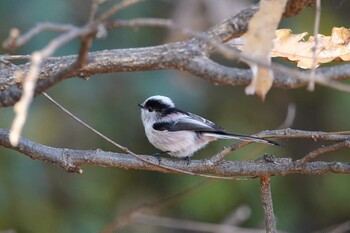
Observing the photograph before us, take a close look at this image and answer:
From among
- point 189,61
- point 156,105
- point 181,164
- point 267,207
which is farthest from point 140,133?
point 189,61

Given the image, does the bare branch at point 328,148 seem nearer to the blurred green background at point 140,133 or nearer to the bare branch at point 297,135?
the bare branch at point 297,135

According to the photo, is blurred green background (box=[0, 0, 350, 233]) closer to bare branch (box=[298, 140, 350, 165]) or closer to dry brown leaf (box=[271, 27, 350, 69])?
dry brown leaf (box=[271, 27, 350, 69])

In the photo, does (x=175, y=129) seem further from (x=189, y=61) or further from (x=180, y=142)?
(x=189, y=61)

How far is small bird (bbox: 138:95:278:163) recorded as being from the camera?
9.68 ft

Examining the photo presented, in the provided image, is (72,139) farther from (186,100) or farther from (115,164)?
(115,164)

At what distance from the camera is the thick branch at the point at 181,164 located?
1.93 metres

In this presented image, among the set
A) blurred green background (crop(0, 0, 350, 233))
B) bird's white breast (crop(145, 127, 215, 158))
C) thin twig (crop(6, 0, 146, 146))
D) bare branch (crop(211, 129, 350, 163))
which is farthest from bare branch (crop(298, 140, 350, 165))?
blurred green background (crop(0, 0, 350, 233))

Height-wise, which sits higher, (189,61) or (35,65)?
(189,61)

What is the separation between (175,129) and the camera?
3.07 meters

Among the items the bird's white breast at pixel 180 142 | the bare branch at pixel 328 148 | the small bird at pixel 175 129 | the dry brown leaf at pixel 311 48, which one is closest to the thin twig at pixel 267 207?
the bare branch at pixel 328 148

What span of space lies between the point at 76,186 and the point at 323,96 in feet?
5.20

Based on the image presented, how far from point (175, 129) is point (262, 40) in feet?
5.35

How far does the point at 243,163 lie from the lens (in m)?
1.96

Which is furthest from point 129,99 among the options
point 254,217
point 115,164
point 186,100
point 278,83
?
point 278,83
